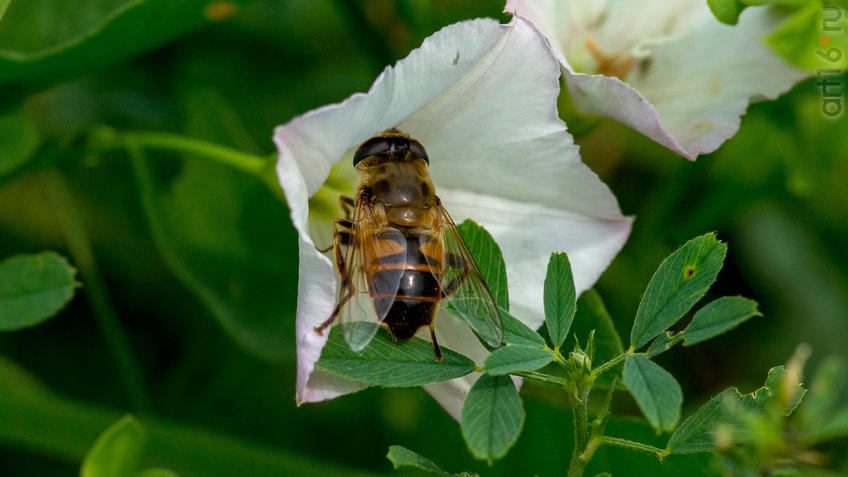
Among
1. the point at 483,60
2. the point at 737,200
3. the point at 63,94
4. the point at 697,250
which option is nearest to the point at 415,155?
the point at 483,60

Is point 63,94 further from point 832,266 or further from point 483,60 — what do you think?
point 832,266

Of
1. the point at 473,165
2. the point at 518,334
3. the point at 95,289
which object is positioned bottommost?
the point at 95,289

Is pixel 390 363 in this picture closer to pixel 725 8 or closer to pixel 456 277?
pixel 456 277

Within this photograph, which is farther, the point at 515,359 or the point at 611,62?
the point at 611,62

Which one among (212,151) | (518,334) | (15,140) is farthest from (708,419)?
(15,140)

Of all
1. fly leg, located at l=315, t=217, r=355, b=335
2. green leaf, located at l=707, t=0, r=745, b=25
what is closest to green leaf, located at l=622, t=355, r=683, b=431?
fly leg, located at l=315, t=217, r=355, b=335

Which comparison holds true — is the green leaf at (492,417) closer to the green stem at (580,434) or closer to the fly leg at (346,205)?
the green stem at (580,434)

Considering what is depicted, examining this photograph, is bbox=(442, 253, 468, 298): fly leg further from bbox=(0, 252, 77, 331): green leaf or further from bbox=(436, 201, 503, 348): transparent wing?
bbox=(0, 252, 77, 331): green leaf
